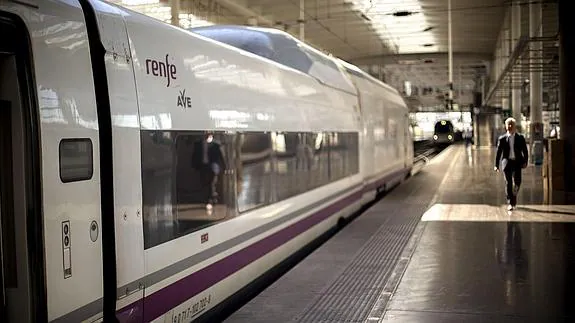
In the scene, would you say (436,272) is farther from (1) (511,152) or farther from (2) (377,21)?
(2) (377,21)

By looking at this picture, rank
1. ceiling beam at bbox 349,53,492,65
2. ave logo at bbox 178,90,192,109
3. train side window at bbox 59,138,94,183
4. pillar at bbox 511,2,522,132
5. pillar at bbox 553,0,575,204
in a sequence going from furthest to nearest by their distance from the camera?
1. ceiling beam at bbox 349,53,492,65
2. pillar at bbox 511,2,522,132
3. pillar at bbox 553,0,575,204
4. ave logo at bbox 178,90,192,109
5. train side window at bbox 59,138,94,183

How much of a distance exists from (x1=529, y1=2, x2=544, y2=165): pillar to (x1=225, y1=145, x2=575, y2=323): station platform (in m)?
9.09

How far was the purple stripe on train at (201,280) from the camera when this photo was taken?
3.75 meters

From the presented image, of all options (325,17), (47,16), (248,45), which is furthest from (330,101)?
(325,17)

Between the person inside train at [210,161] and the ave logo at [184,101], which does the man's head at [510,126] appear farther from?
the ave logo at [184,101]

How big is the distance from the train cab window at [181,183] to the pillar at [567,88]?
10.5m

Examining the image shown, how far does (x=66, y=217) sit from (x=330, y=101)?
693cm

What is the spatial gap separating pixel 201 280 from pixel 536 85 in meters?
21.2

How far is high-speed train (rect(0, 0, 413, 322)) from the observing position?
9.53 feet

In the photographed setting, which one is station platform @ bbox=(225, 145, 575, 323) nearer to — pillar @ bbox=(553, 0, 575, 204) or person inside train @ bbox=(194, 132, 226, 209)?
person inside train @ bbox=(194, 132, 226, 209)

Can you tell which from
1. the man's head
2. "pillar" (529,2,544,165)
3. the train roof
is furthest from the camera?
"pillar" (529,2,544,165)

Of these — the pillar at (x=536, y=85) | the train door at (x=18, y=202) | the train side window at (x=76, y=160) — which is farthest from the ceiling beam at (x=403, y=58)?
the train door at (x=18, y=202)

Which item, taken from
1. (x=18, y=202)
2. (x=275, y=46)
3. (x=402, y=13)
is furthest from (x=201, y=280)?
(x=402, y=13)

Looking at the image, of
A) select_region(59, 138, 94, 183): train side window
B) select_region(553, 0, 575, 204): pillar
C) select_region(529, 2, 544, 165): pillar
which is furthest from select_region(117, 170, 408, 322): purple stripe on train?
select_region(529, 2, 544, 165): pillar
